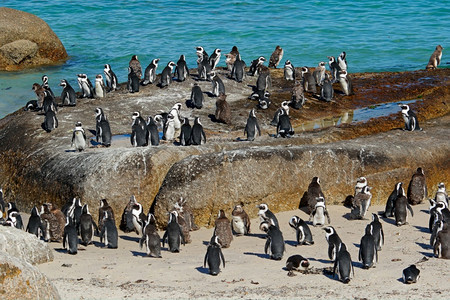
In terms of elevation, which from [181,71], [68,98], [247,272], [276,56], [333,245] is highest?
[181,71]

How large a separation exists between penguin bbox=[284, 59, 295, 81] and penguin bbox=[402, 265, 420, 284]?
12375 millimetres

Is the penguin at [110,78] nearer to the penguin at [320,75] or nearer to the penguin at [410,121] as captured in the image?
the penguin at [320,75]

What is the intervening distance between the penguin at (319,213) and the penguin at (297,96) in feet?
19.7

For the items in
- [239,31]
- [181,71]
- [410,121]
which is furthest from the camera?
[239,31]

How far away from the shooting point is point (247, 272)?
1211 centimetres

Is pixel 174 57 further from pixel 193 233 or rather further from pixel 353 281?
pixel 353 281

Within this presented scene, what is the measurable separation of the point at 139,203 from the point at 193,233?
1335 millimetres

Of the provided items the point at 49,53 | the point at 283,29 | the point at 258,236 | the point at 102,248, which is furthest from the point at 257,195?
the point at 283,29

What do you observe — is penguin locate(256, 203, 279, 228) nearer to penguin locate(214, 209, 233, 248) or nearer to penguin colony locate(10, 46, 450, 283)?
penguin colony locate(10, 46, 450, 283)

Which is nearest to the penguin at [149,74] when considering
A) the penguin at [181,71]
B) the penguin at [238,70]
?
the penguin at [181,71]

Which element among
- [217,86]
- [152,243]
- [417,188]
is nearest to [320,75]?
[217,86]

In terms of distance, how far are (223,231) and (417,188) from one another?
4656 mm

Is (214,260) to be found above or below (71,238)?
above

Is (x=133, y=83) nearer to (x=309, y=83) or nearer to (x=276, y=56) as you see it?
(x=309, y=83)
